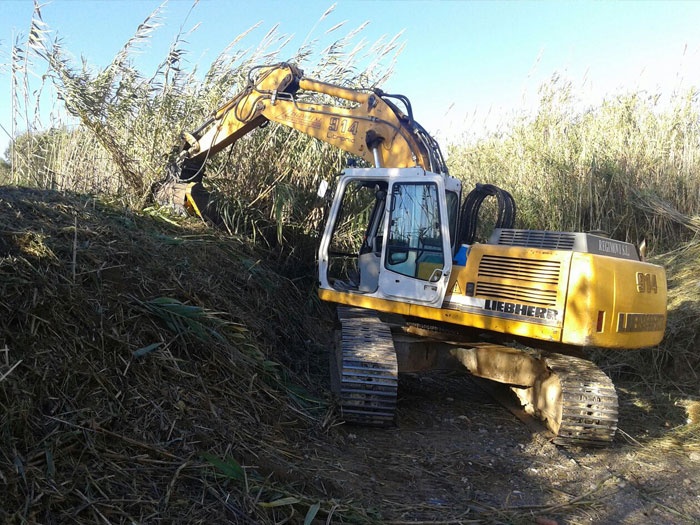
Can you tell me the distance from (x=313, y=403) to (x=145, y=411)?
172 centimetres

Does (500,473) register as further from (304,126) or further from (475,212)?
(304,126)

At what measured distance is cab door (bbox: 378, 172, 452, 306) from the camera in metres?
5.13

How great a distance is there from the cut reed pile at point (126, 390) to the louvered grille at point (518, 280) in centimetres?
162

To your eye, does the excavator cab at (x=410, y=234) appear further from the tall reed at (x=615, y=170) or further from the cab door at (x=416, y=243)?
the tall reed at (x=615, y=170)

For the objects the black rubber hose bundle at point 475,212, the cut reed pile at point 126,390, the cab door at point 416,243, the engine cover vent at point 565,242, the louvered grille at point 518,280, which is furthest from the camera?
the black rubber hose bundle at point 475,212

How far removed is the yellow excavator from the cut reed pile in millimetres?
890

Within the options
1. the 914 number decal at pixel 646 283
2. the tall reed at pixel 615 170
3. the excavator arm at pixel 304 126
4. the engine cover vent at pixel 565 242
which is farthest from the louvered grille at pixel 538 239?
the tall reed at pixel 615 170

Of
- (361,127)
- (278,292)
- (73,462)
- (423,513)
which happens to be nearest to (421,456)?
(423,513)

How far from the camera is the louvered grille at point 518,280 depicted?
15.0 ft

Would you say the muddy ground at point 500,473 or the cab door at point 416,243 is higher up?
Answer: the cab door at point 416,243

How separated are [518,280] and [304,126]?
3.03 meters

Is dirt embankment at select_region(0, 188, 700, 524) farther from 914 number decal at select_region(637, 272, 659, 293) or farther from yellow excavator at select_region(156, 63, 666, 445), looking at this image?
914 number decal at select_region(637, 272, 659, 293)

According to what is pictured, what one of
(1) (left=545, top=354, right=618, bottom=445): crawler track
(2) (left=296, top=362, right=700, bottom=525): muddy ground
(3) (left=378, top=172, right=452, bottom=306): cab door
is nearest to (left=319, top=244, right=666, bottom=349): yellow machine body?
(3) (left=378, top=172, right=452, bottom=306): cab door

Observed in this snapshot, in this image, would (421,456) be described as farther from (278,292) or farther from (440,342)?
(278,292)
